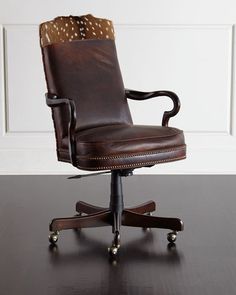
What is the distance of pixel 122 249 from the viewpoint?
8.37 feet

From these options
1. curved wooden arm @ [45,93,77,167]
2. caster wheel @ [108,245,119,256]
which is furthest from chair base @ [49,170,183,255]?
curved wooden arm @ [45,93,77,167]

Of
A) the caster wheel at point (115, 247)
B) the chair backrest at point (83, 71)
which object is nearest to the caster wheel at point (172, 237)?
the caster wheel at point (115, 247)

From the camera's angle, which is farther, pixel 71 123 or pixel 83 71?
pixel 83 71

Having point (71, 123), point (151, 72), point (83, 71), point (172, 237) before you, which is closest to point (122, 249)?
point (172, 237)

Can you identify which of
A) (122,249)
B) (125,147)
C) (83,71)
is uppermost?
(83,71)

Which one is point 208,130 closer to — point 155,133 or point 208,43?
point 208,43

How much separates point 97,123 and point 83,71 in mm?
247

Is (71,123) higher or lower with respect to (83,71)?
lower

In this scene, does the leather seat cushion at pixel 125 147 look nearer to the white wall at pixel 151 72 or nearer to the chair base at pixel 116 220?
the chair base at pixel 116 220

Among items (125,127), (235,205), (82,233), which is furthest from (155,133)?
(235,205)

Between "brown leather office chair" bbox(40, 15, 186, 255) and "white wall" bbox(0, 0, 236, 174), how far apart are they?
4.19 ft

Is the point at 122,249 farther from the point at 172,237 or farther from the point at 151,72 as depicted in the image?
the point at 151,72

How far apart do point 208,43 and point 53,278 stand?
260cm

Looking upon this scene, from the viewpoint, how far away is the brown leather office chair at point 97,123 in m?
2.49
